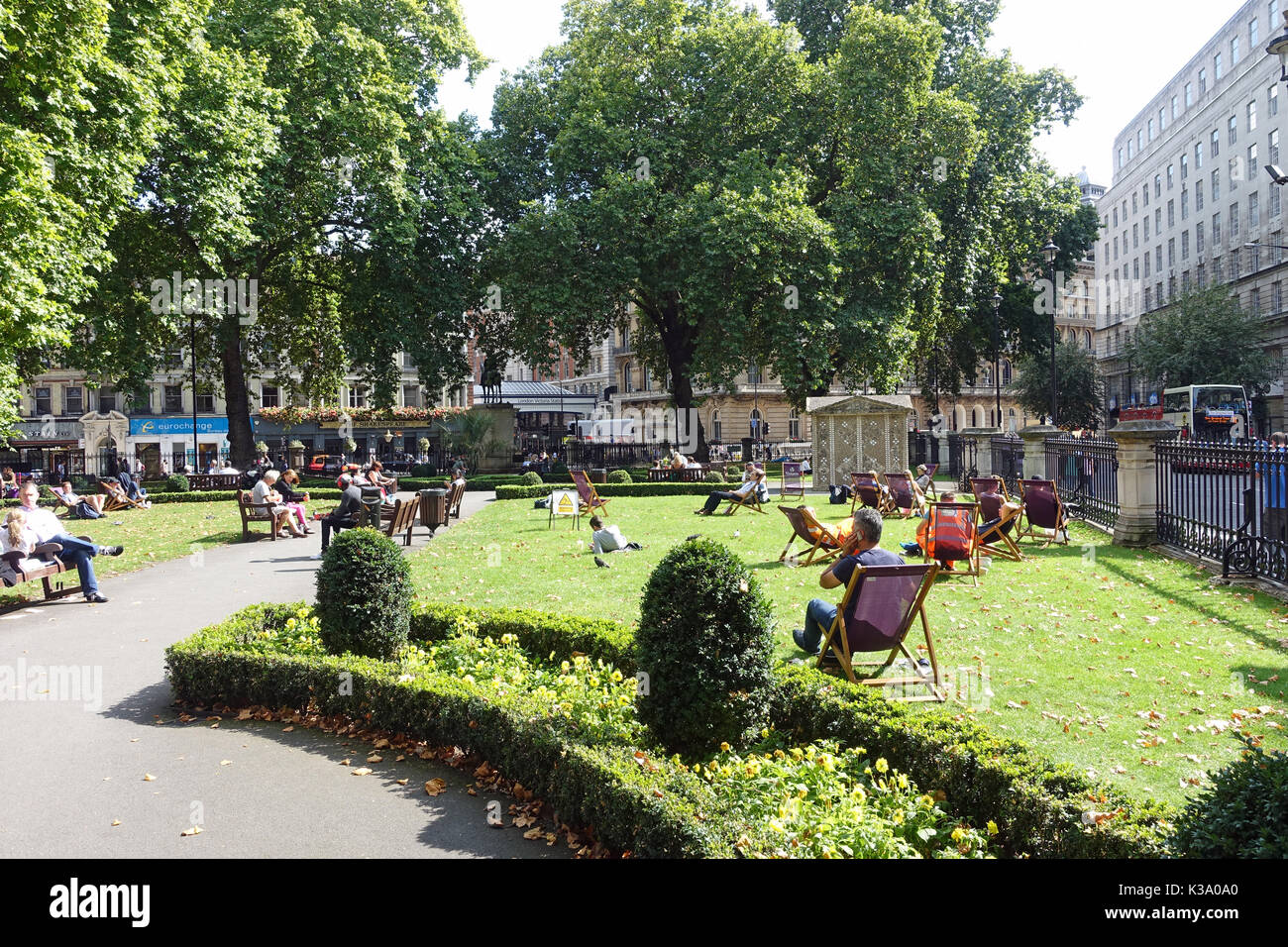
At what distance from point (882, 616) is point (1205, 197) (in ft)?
229

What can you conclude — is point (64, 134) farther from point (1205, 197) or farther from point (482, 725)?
point (1205, 197)

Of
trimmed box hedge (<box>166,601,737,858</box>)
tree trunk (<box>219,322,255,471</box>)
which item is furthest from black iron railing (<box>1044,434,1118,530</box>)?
tree trunk (<box>219,322,255,471</box>)

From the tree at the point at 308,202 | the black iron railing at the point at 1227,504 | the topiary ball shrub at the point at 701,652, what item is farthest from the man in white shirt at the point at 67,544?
the tree at the point at 308,202

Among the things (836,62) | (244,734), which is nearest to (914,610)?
(244,734)

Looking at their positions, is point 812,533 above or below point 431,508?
below

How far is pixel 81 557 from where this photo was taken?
37.3 feet

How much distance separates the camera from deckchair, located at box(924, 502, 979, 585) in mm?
11680

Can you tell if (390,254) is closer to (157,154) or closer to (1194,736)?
(157,154)

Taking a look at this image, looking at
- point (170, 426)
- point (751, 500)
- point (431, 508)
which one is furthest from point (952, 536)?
point (170, 426)

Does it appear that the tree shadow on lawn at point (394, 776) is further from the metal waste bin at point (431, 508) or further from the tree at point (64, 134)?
the tree at point (64, 134)

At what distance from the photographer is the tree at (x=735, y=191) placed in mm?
30781

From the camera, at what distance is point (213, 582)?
41.9ft

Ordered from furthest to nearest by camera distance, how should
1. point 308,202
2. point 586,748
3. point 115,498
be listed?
1. point 308,202
2. point 115,498
3. point 586,748

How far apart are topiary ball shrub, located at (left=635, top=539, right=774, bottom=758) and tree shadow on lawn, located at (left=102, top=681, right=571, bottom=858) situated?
97cm
